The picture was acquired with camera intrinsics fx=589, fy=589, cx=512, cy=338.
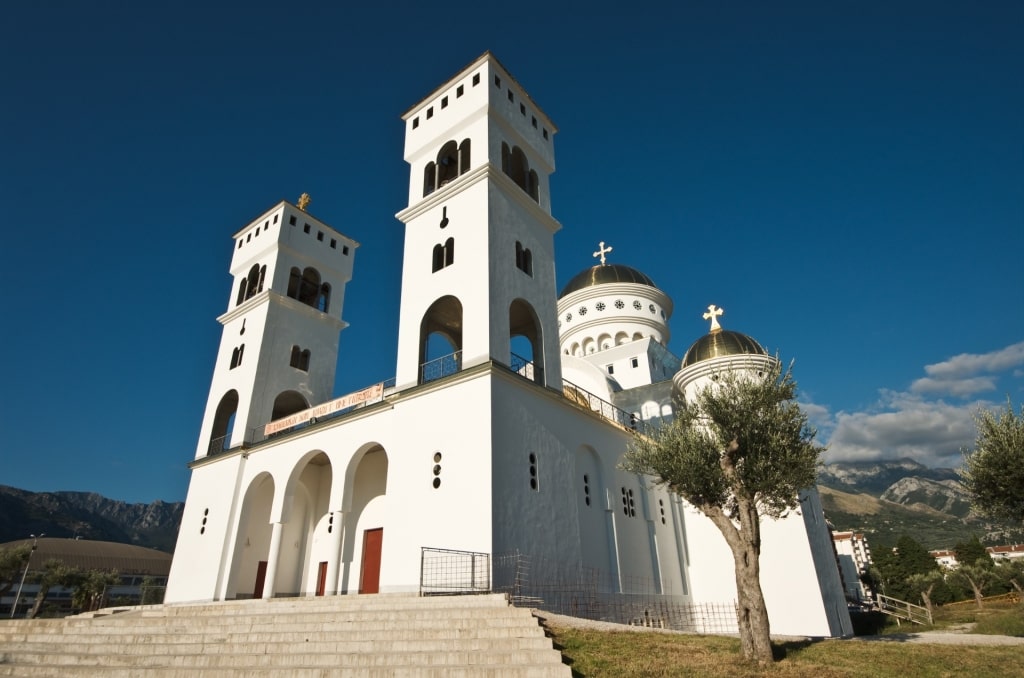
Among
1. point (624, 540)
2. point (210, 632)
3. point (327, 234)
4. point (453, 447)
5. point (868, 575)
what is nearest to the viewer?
point (210, 632)

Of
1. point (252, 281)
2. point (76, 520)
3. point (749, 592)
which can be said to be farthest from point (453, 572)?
point (76, 520)

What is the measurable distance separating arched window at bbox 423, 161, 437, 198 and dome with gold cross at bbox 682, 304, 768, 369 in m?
10.8

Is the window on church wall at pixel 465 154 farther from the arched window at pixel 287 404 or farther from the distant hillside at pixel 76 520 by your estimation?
the distant hillside at pixel 76 520

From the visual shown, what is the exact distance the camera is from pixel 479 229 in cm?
1669

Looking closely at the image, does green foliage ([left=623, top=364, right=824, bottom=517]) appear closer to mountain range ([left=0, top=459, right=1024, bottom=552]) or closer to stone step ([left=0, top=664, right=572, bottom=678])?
stone step ([left=0, top=664, right=572, bottom=678])

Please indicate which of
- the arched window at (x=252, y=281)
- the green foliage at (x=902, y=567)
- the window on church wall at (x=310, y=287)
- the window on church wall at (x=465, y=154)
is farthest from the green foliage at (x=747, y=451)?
the green foliage at (x=902, y=567)

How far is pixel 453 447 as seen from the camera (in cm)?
1396

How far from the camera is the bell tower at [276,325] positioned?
21688mm

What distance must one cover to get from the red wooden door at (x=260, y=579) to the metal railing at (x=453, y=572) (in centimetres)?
950

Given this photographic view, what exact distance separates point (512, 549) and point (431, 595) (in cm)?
195

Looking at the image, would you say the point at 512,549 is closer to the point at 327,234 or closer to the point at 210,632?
the point at 210,632

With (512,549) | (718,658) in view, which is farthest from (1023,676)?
(512,549)

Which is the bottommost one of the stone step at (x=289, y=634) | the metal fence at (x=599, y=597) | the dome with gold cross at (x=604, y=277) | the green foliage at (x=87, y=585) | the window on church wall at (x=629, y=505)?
the stone step at (x=289, y=634)

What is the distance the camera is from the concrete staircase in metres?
7.77
